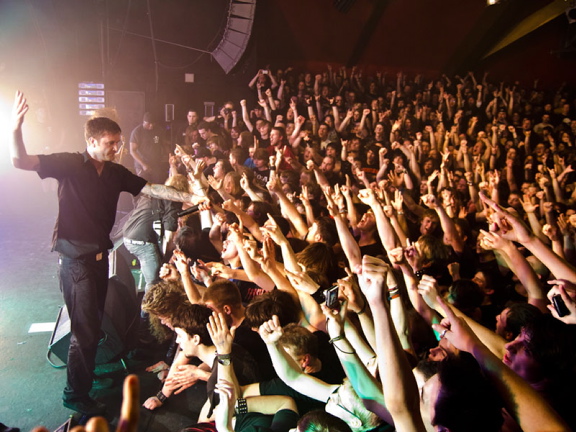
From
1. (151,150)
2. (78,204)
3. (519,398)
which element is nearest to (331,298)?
(519,398)

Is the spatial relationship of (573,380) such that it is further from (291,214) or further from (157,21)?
(157,21)

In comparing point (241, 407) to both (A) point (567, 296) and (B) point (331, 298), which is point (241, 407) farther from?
(A) point (567, 296)

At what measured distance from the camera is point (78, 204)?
240 cm

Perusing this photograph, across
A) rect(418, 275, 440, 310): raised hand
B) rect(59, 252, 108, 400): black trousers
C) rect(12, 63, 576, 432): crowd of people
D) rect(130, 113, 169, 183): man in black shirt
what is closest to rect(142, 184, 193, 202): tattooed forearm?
rect(12, 63, 576, 432): crowd of people

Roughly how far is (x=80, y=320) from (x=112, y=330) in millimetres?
524

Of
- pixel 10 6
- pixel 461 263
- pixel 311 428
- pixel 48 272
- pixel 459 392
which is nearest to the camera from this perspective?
pixel 459 392

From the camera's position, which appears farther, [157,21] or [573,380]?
[157,21]

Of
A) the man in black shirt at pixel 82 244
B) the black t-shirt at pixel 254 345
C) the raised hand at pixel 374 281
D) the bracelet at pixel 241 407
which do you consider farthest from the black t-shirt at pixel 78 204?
the raised hand at pixel 374 281

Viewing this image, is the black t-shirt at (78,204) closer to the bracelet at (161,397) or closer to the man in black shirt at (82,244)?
the man in black shirt at (82,244)

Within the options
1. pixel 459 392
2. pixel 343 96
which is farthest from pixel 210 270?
pixel 343 96

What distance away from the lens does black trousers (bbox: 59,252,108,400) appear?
2.37 m

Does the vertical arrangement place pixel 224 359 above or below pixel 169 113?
below

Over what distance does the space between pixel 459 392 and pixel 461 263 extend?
217 cm

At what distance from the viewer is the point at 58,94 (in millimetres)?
8594
